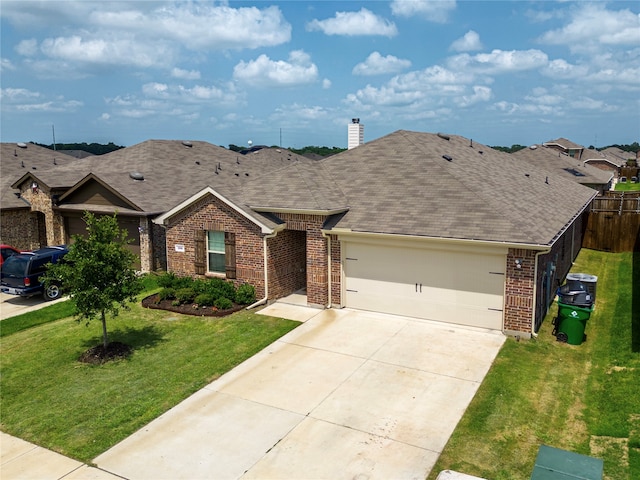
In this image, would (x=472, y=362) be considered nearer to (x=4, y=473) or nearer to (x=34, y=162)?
(x=4, y=473)

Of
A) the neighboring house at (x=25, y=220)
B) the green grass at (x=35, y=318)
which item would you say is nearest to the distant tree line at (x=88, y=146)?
the neighboring house at (x=25, y=220)

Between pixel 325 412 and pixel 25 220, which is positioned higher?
pixel 25 220

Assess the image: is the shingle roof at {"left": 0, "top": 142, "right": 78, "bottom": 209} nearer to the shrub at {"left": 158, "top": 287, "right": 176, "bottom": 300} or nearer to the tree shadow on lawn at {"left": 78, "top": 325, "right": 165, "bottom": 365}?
the shrub at {"left": 158, "top": 287, "right": 176, "bottom": 300}

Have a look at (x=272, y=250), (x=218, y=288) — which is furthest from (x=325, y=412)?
(x=218, y=288)

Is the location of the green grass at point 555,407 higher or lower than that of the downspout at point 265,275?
A: lower

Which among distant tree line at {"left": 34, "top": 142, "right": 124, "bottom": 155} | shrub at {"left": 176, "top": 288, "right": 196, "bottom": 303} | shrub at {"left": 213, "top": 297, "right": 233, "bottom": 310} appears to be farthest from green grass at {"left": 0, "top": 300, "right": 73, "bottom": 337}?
distant tree line at {"left": 34, "top": 142, "right": 124, "bottom": 155}

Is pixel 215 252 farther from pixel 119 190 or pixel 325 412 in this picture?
pixel 325 412

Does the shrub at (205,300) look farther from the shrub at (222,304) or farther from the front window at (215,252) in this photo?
the front window at (215,252)
